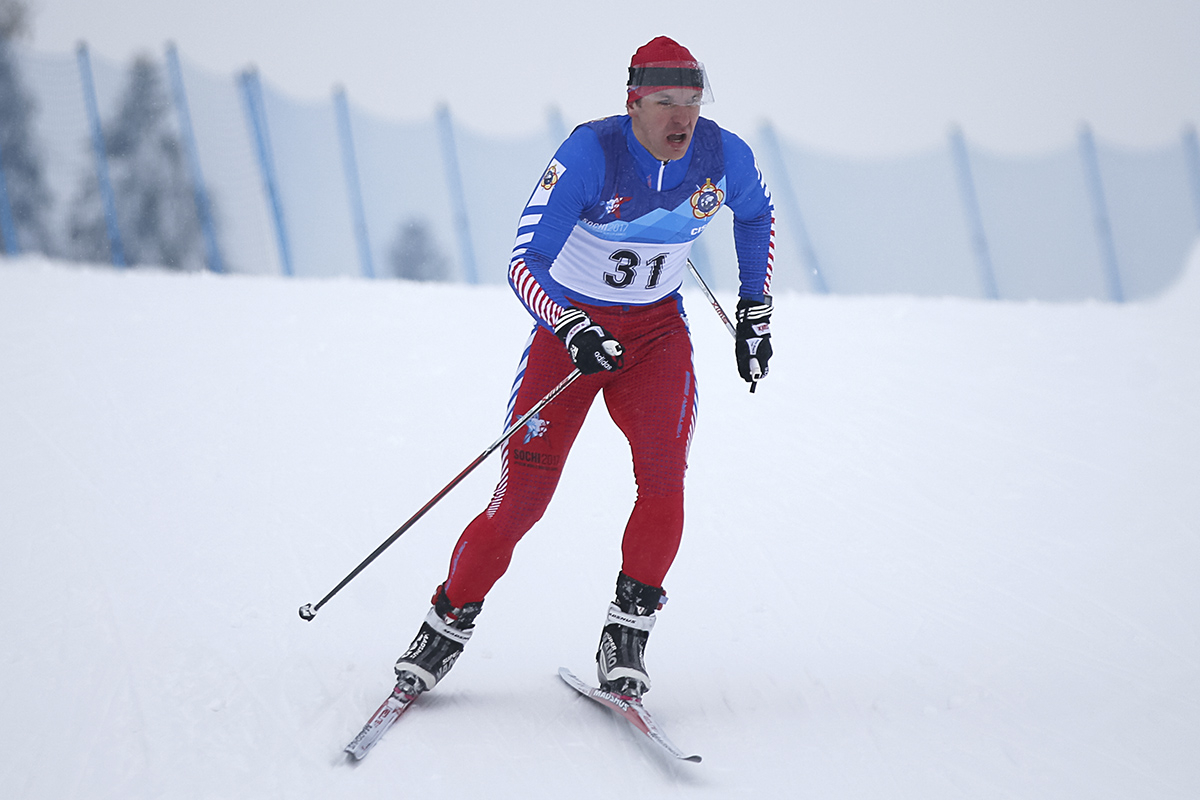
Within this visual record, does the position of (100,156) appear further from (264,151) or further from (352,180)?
(352,180)

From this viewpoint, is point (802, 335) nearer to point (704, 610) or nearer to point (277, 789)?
point (704, 610)

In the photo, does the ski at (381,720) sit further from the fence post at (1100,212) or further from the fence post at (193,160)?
the fence post at (1100,212)

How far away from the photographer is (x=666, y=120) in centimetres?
249

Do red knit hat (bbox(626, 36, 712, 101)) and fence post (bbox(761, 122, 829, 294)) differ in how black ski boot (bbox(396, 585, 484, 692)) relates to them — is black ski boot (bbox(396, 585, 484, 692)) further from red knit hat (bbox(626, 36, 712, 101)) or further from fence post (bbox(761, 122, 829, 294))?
fence post (bbox(761, 122, 829, 294))

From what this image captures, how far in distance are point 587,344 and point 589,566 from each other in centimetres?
173

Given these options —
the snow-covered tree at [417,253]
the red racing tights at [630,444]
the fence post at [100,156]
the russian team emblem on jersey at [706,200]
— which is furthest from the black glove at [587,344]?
the fence post at [100,156]

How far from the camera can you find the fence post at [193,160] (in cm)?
995

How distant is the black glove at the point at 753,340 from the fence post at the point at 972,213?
852cm

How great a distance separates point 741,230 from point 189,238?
34.1 feet

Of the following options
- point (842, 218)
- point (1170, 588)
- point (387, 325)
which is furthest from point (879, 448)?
point (842, 218)

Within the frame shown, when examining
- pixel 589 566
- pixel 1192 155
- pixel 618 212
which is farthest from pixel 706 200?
pixel 1192 155

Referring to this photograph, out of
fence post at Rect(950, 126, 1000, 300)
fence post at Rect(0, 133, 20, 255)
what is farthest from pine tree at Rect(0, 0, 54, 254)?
fence post at Rect(950, 126, 1000, 300)

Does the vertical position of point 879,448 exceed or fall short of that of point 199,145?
it falls short

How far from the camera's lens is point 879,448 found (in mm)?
5250
